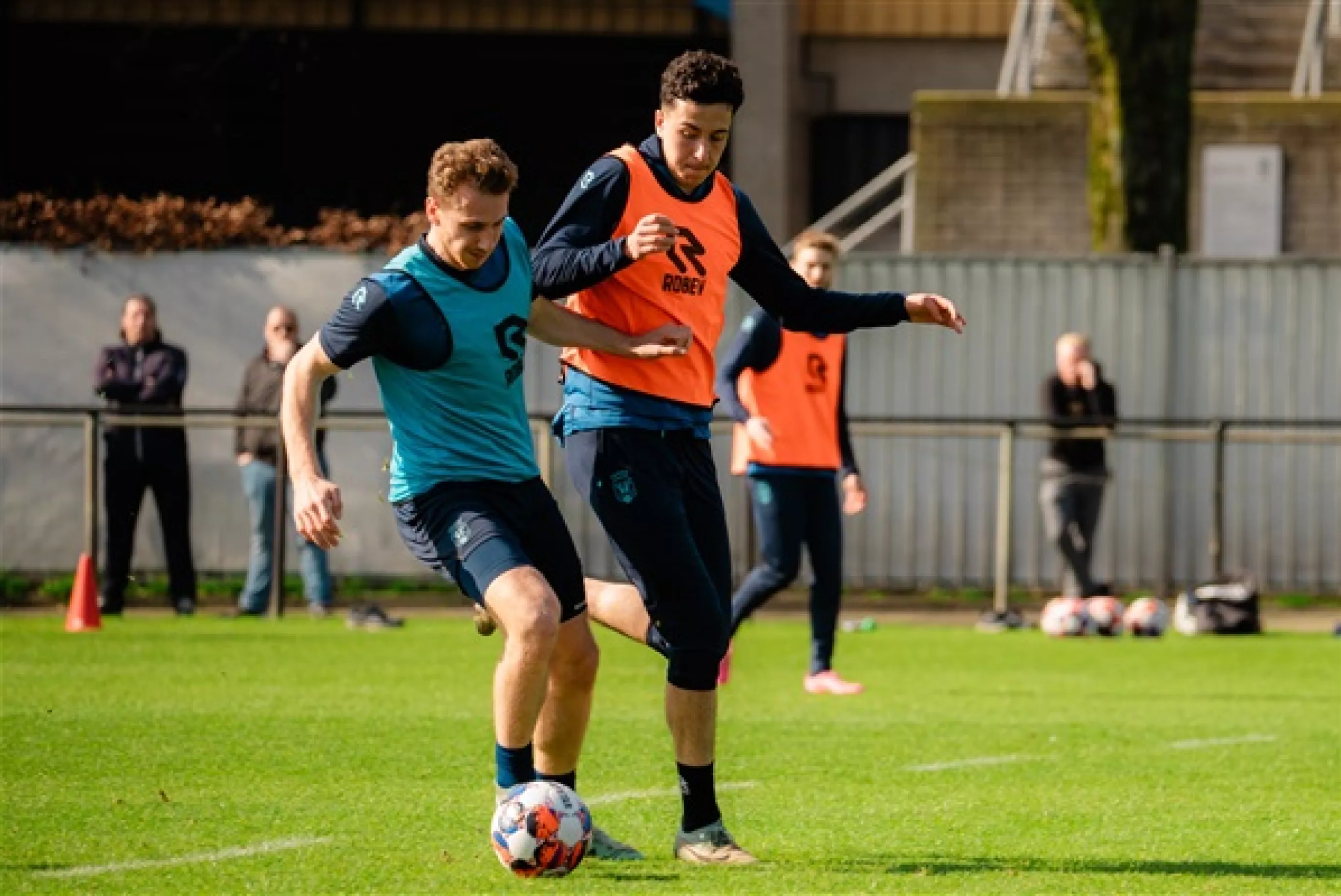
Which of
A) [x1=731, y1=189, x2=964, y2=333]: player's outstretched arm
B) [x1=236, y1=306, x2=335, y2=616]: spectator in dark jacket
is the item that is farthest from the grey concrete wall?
[x1=731, y1=189, x2=964, y2=333]: player's outstretched arm

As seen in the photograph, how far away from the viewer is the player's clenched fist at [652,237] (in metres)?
7.28

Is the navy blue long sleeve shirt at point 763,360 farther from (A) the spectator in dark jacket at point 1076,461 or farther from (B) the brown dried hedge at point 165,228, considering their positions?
(B) the brown dried hedge at point 165,228

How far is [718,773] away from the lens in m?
9.91

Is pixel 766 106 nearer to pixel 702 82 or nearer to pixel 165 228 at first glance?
pixel 165 228

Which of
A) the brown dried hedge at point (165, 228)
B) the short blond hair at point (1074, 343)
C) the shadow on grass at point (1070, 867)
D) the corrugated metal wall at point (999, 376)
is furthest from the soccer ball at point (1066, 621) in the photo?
the shadow on grass at point (1070, 867)

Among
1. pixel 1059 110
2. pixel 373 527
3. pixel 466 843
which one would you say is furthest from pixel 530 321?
pixel 1059 110

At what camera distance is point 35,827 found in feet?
26.5

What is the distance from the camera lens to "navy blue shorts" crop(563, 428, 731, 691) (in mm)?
7719

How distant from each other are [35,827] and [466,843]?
136cm

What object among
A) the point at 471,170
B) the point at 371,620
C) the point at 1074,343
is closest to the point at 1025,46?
the point at 1074,343

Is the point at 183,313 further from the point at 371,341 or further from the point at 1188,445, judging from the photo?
the point at 371,341

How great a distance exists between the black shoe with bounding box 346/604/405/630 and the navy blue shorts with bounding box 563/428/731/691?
31.9 ft

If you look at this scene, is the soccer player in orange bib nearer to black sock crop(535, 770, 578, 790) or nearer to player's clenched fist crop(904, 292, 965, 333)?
player's clenched fist crop(904, 292, 965, 333)

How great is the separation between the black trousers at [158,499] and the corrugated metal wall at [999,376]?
2.17 metres
